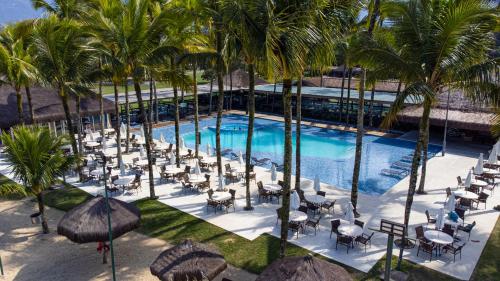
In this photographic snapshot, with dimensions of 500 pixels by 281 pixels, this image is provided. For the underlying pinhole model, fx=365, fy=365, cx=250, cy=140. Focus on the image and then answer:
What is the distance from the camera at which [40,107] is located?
2472cm

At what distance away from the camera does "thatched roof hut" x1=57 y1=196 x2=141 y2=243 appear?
34.4 ft

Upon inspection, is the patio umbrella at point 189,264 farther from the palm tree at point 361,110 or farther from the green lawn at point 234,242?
the palm tree at point 361,110

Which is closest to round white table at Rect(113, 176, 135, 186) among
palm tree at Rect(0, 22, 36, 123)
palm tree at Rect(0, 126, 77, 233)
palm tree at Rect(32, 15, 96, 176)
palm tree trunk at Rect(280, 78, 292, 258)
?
palm tree at Rect(32, 15, 96, 176)

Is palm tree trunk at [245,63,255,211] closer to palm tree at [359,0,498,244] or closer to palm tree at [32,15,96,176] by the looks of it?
palm tree at [359,0,498,244]

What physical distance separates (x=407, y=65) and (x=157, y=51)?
9082 mm

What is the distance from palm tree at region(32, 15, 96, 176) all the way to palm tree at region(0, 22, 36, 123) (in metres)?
0.59

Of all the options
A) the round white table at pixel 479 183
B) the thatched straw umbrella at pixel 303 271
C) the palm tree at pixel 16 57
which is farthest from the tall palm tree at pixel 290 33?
the round white table at pixel 479 183

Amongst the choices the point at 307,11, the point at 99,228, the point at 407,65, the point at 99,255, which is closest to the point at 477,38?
the point at 407,65

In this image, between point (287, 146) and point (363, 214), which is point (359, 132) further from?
point (287, 146)

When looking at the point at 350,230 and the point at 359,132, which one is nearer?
→ the point at 350,230

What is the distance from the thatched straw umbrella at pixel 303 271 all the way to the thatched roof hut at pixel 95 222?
4906 mm

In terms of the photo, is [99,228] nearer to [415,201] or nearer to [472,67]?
[472,67]

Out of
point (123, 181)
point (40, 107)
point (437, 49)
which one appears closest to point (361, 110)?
point (437, 49)

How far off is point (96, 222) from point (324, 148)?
65.4ft
